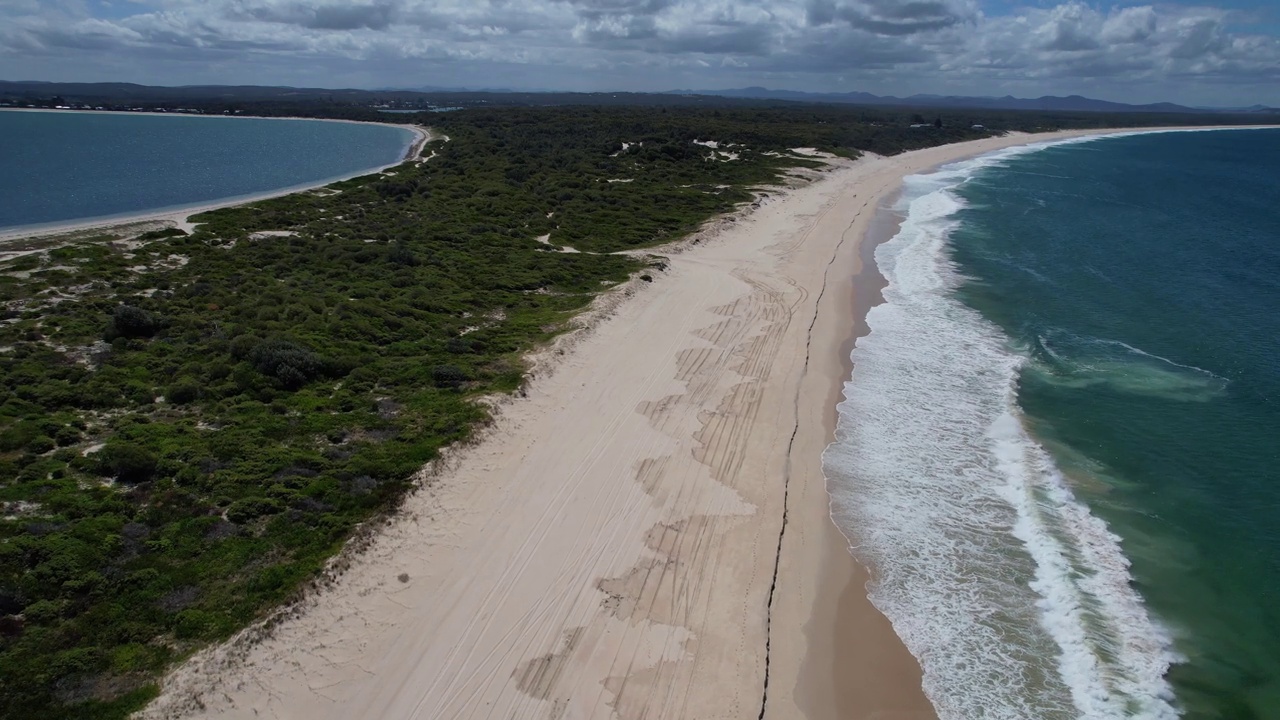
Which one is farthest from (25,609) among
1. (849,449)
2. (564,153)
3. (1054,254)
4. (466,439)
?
(564,153)

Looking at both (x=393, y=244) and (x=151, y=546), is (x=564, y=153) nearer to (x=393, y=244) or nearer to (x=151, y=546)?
(x=393, y=244)

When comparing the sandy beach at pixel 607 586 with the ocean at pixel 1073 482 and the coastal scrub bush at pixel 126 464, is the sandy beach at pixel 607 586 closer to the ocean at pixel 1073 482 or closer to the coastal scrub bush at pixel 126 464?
the ocean at pixel 1073 482

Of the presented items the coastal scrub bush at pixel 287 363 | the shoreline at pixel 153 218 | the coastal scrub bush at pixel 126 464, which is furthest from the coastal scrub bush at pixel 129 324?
the shoreline at pixel 153 218

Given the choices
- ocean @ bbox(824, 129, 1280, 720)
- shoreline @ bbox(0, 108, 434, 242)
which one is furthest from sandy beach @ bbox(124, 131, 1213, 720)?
shoreline @ bbox(0, 108, 434, 242)

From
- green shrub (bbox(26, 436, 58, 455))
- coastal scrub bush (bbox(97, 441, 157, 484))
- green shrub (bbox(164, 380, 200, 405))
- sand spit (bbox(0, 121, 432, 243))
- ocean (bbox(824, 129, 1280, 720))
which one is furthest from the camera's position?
sand spit (bbox(0, 121, 432, 243))

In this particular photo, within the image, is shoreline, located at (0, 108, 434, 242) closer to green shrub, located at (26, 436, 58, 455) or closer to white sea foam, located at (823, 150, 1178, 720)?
green shrub, located at (26, 436, 58, 455)

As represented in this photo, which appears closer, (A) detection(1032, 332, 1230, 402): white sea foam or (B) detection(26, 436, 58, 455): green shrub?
(B) detection(26, 436, 58, 455): green shrub
